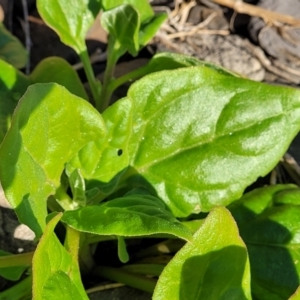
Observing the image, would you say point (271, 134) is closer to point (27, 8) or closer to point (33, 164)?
point (33, 164)

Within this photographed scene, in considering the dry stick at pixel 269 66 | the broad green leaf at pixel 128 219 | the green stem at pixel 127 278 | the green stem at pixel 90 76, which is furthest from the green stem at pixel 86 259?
the dry stick at pixel 269 66

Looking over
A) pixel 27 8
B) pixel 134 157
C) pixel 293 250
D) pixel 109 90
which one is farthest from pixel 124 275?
pixel 27 8

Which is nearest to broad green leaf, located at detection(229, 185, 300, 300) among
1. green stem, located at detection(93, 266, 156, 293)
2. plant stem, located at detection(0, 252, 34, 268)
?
green stem, located at detection(93, 266, 156, 293)

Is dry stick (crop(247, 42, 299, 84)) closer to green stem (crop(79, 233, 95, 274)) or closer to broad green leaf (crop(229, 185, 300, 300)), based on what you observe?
broad green leaf (crop(229, 185, 300, 300))

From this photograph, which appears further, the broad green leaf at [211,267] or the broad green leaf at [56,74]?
the broad green leaf at [56,74]

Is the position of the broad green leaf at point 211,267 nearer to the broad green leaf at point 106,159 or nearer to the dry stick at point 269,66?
the broad green leaf at point 106,159

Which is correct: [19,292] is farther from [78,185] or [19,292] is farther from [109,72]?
[109,72]
